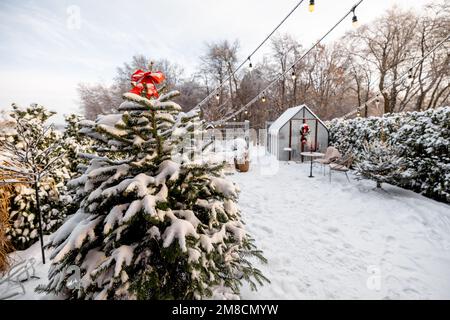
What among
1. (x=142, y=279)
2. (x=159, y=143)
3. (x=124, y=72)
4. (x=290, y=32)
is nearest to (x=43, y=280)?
(x=142, y=279)

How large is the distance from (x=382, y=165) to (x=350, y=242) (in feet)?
10.8

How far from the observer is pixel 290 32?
22781 millimetres

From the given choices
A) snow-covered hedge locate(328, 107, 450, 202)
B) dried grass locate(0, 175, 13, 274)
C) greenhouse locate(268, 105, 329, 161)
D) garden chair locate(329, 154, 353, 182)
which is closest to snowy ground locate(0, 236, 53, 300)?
dried grass locate(0, 175, 13, 274)

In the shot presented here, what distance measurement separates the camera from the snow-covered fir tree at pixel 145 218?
1.36 m

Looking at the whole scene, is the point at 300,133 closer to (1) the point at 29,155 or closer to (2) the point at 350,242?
(2) the point at 350,242

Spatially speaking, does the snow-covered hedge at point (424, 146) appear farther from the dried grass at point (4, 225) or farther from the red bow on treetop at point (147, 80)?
the dried grass at point (4, 225)

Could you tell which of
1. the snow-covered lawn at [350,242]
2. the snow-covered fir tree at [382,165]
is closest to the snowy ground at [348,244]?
the snow-covered lawn at [350,242]

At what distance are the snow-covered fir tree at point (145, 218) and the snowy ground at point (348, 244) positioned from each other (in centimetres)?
113

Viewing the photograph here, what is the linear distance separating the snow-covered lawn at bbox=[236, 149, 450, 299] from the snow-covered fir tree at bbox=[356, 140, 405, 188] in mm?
501

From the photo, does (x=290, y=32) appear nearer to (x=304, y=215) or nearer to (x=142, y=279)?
(x=304, y=215)

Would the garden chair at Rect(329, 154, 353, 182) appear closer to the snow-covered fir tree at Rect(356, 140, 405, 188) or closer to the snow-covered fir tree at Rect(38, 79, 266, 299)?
the snow-covered fir tree at Rect(356, 140, 405, 188)

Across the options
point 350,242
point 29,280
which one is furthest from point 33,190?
point 350,242
